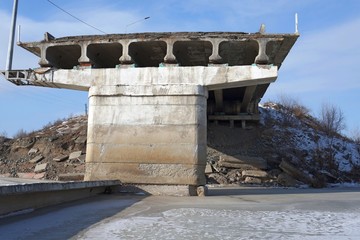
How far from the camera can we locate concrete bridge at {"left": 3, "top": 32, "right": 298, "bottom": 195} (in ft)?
46.1

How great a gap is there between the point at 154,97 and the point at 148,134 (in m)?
1.28

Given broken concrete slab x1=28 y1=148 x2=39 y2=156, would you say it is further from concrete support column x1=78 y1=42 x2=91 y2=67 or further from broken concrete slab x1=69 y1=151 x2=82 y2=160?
concrete support column x1=78 y1=42 x2=91 y2=67

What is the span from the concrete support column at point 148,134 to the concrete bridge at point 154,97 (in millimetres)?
33

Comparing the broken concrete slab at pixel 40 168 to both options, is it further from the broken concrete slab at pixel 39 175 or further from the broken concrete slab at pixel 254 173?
the broken concrete slab at pixel 254 173

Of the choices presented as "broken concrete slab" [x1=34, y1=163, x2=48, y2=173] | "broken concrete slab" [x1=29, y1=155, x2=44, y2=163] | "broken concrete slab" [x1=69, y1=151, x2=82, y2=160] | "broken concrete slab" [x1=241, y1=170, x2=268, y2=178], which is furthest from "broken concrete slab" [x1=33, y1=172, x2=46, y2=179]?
"broken concrete slab" [x1=241, y1=170, x2=268, y2=178]

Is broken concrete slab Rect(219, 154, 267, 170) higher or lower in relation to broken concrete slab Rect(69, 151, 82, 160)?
lower

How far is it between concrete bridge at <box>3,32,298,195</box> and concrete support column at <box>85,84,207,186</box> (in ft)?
0.11

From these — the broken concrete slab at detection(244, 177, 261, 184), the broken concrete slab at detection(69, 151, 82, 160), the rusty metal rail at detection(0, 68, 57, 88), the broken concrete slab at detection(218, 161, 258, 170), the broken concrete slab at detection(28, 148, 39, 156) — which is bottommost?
the broken concrete slab at detection(244, 177, 261, 184)

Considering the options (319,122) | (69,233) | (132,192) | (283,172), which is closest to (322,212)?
(69,233)

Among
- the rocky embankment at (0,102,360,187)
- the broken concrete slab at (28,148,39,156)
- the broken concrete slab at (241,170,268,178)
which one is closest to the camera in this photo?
the broken concrete slab at (241,170,268,178)

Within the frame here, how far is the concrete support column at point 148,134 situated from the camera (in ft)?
45.8

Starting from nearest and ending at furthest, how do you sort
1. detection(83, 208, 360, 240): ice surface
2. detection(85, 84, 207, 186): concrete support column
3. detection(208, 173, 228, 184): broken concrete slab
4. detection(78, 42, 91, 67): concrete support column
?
detection(83, 208, 360, 240): ice surface, detection(85, 84, 207, 186): concrete support column, detection(78, 42, 91, 67): concrete support column, detection(208, 173, 228, 184): broken concrete slab

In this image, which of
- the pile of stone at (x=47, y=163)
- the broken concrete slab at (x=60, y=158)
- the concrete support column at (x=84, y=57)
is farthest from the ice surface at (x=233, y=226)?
the broken concrete slab at (x=60, y=158)

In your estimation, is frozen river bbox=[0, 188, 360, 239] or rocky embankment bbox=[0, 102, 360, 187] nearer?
frozen river bbox=[0, 188, 360, 239]
